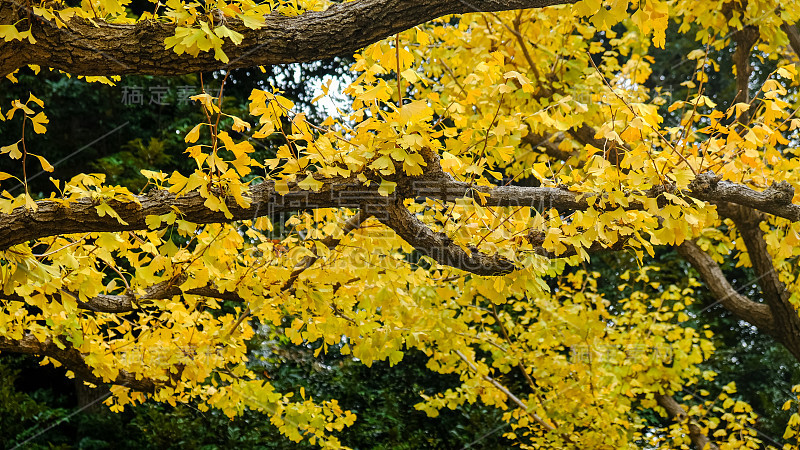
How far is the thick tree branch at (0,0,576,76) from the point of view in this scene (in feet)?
5.80

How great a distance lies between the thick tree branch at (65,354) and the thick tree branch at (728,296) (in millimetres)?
3178

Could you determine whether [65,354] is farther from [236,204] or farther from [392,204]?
[392,204]

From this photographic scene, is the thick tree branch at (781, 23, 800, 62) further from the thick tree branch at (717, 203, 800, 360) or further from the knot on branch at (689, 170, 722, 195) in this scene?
the knot on branch at (689, 170, 722, 195)

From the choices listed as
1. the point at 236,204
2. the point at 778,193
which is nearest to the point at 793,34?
the point at 778,193

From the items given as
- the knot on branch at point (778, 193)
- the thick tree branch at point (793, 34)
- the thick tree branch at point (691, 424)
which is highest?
the thick tree branch at point (793, 34)

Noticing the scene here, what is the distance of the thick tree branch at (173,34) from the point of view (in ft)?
5.80

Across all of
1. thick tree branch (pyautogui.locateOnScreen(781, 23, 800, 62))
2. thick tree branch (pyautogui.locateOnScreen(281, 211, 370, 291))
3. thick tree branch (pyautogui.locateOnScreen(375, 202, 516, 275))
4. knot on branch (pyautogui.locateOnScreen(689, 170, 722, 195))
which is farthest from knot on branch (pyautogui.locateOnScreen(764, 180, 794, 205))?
thick tree branch (pyautogui.locateOnScreen(781, 23, 800, 62))

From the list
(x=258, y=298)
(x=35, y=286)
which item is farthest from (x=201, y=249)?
(x=35, y=286)

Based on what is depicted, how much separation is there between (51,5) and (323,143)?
2.69 ft

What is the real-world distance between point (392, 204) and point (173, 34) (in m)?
0.79

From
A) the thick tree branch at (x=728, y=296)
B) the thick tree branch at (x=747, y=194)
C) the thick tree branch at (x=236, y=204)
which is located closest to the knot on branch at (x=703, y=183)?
the thick tree branch at (x=747, y=194)

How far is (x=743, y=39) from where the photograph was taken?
4.09 meters

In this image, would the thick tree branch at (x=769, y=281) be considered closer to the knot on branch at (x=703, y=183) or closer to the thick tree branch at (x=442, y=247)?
the knot on branch at (x=703, y=183)

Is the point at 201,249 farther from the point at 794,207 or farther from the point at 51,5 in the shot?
the point at 794,207
